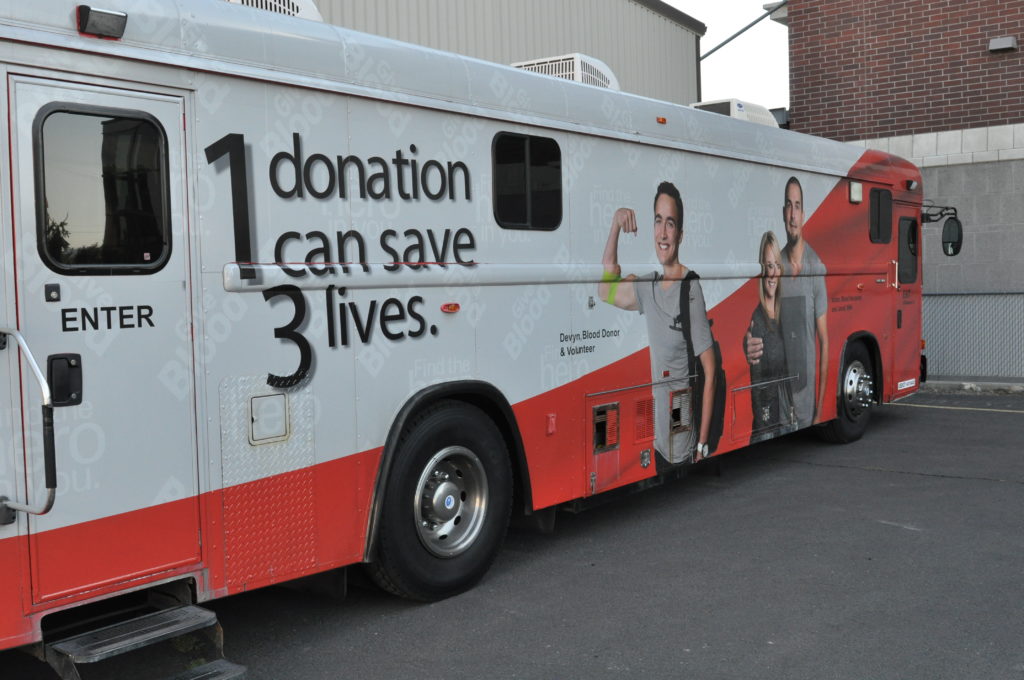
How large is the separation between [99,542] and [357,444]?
1.38 m

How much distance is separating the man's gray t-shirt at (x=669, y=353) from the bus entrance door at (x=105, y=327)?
3.56 metres

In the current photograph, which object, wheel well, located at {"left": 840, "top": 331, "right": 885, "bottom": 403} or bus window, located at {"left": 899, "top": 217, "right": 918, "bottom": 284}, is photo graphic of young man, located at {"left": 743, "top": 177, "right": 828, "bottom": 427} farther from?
bus window, located at {"left": 899, "top": 217, "right": 918, "bottom": 284}

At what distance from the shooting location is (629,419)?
687 cm

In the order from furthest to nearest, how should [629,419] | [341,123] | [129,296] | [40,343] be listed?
[629,419] < [341,123] < [129,296] < [40,343]

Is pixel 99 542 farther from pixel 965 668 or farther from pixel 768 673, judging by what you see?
pixel 965 668

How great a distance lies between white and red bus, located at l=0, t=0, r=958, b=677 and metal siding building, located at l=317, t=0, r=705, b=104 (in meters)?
5.58

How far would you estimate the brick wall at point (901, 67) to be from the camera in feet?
49.6

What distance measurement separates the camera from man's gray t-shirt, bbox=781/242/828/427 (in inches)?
346

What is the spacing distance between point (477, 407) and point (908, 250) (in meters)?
6.96

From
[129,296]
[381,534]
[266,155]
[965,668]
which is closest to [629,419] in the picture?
[381,534]

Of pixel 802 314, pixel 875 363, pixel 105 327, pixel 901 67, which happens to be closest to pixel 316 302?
Answer: pixel 105 327

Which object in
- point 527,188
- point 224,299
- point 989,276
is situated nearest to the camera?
point 224,299

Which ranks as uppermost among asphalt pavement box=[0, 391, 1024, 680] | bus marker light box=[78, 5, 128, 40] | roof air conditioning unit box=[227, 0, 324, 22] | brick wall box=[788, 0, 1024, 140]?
brick wall box=[788, 0, 1024, 140]

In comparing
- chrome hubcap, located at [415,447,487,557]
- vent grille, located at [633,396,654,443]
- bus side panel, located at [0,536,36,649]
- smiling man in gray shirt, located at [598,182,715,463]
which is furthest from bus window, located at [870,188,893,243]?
bus side panel, located at [0,536,36,649]
